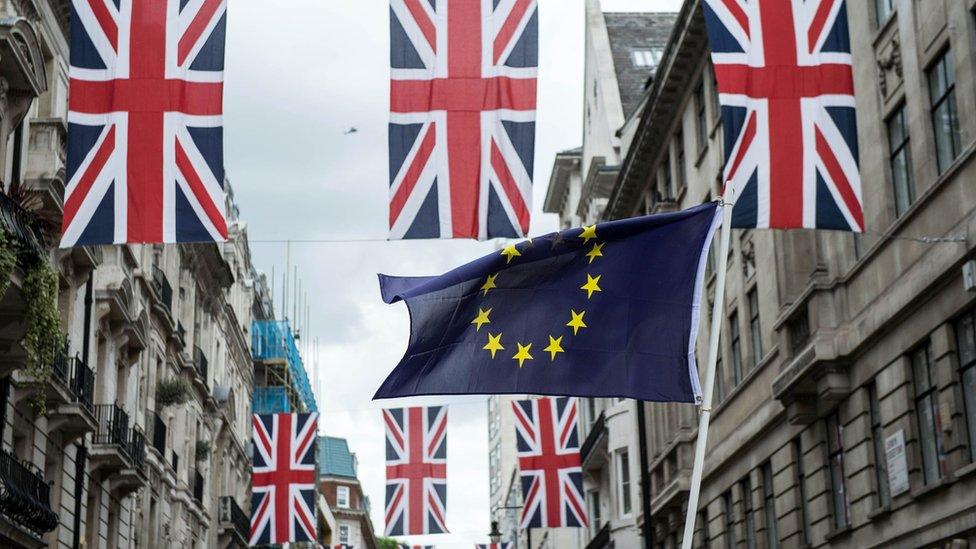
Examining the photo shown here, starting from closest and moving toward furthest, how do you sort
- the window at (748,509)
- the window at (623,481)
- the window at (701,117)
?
1. the window at (748,509)
2. the window at (701,117)
3. the window at (623,481)

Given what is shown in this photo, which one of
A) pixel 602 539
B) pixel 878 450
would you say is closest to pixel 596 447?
pixel 602 539

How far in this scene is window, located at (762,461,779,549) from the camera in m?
34.8

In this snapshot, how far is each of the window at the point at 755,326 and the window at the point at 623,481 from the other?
2305cm

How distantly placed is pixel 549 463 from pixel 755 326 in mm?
9022

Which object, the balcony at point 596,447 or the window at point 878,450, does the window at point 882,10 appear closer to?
the window at point 878,450

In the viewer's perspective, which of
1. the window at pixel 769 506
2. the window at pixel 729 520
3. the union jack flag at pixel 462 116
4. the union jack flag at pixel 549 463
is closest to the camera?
the union jack flag at pixel 462 116

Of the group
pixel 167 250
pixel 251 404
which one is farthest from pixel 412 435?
pixel 251 404

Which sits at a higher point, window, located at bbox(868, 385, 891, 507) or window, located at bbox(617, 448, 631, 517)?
window, located at bbox(617, 448, 631, 517)

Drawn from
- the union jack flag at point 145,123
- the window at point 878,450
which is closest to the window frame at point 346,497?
the window at point 878,450

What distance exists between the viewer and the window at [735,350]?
39062mm

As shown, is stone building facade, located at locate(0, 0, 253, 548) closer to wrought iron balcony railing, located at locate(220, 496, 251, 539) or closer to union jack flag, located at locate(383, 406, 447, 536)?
wrought iron balcony railing, located at locate(220, 496, 251, 539)

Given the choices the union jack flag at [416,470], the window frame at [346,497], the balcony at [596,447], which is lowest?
the union jack flag at [416,470]

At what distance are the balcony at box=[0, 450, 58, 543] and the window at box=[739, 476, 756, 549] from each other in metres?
17.2

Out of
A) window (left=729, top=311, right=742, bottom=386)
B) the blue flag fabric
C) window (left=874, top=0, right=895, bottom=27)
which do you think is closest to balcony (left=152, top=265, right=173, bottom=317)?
window (left=729, top=311, right=742, bottom=386)
